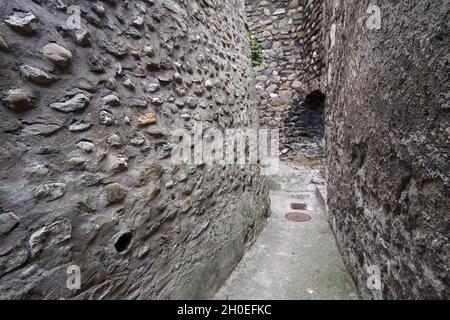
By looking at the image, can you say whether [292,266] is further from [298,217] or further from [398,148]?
[398,148]

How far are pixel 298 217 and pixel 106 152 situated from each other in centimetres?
283

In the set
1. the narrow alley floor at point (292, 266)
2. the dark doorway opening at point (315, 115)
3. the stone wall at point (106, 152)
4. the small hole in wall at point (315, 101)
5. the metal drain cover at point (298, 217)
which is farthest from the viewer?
the dark doorway opening at point (315, 115)

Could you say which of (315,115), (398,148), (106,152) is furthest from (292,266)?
(315,115)

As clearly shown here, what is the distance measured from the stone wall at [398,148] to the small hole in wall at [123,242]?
1281mm

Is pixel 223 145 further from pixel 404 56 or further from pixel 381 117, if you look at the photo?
pixel 404 56

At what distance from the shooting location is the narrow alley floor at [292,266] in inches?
70.7

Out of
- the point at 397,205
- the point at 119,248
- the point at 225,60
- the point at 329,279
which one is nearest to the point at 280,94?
the point at 225,60

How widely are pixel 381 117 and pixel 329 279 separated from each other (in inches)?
55.4

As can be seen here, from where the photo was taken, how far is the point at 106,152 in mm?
1038

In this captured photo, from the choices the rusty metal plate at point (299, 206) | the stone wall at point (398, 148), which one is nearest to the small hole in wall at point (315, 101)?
the rusty metal plate at point (299, 206)

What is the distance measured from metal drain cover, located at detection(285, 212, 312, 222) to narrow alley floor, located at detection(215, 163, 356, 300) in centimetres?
4

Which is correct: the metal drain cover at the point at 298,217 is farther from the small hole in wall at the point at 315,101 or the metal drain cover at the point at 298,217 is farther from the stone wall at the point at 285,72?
the small hole in wall at the point at 315,101

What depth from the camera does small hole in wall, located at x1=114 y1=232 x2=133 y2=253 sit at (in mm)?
1088

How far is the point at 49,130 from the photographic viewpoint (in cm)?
85
